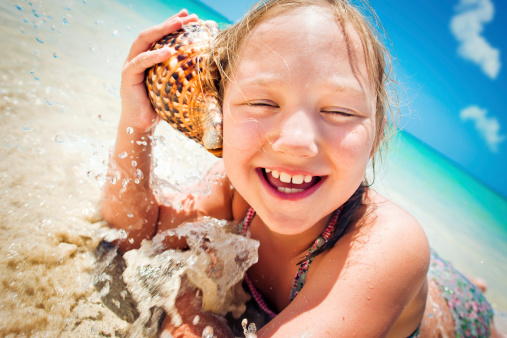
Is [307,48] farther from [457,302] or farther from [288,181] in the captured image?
[457,302]

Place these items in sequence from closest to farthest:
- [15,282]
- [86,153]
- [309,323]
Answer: [309,323]
[15,282]
[86,153]

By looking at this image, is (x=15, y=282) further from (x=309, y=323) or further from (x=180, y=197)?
(x=309, y=323)

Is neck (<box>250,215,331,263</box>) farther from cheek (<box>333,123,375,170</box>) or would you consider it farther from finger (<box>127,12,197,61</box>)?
finger (<box>127,12,197,61</box>)

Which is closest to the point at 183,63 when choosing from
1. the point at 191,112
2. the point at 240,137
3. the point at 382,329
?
the point at 191,112

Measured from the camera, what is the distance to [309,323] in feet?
4.19

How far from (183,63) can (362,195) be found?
1.32 meters

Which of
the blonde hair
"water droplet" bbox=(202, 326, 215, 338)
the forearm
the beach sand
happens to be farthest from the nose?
the beach sand

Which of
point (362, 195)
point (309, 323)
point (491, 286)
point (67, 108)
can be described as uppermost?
point (362, 195)

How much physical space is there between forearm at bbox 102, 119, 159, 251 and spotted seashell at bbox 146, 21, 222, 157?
0.46m

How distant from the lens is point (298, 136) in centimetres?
118

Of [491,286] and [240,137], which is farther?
[491,286]

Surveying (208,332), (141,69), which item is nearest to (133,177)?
(141,69)

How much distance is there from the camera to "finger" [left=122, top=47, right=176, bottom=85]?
166 cm

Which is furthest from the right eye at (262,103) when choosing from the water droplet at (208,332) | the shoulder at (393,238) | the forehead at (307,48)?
the water droplet at (208,332)
